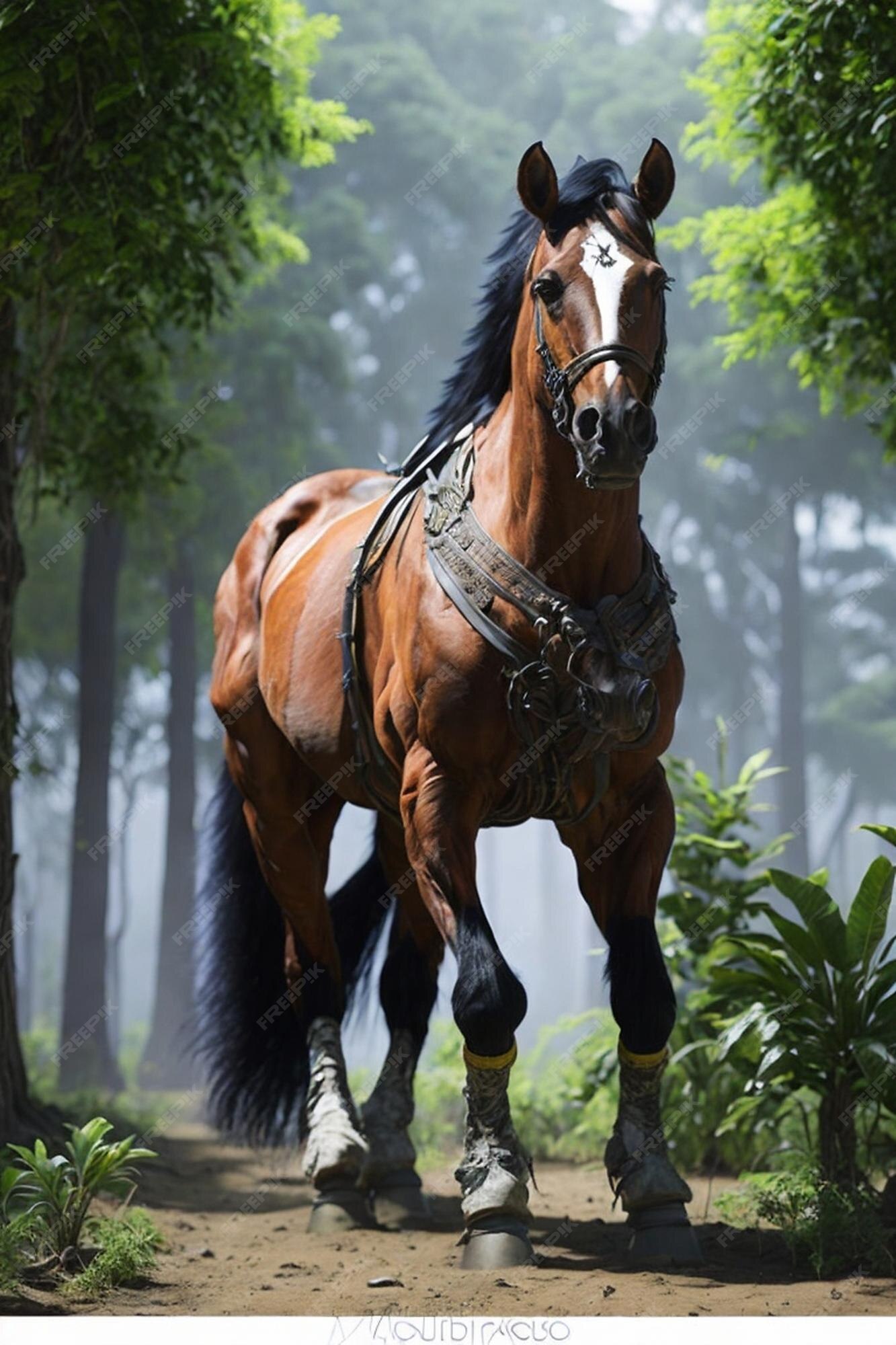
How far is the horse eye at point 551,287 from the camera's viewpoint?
4109 mm

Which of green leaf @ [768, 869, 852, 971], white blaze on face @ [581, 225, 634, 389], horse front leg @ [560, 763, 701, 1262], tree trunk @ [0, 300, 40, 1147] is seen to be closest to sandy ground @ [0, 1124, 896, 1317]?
horse front leg @ [560, 763, 701, 1262]

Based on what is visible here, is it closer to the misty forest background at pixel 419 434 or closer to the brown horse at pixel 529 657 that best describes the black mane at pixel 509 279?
the brown horse at pixel 529 657

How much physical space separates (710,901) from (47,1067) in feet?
33.1

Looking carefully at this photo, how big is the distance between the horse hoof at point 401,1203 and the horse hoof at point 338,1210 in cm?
8

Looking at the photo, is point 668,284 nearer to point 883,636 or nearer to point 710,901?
point 710,901

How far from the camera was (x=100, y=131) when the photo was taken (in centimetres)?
663

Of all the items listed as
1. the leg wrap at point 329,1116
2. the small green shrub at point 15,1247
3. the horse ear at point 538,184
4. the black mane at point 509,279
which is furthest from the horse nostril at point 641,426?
the leg wrap at point 329,1116

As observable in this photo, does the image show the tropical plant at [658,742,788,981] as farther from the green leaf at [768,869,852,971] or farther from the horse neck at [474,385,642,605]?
the horse neck at [474,385,642,605]

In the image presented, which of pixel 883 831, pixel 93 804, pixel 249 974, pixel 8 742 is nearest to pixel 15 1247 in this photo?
pixel 249 974

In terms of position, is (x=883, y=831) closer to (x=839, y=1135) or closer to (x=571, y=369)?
(x=839, y=1135)

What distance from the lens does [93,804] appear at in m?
15.3

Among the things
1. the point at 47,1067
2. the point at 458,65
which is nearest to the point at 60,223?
the point at 47,1067

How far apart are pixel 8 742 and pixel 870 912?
3.75m

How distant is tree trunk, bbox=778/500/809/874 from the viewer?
25.9 m
